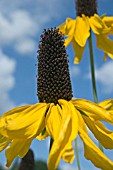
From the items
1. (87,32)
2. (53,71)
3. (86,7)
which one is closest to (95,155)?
(53,71)

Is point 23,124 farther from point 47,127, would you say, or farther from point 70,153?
point 70,153

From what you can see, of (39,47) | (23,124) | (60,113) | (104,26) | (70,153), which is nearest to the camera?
(70,153)

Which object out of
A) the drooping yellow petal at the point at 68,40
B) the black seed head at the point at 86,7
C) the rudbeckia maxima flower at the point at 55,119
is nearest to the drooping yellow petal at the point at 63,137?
the rudbeckia maxima flower at the point at 55,119

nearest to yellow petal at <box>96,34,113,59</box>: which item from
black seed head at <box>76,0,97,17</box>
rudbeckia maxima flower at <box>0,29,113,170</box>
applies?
black seed head at <box>76,0,97,17</box>

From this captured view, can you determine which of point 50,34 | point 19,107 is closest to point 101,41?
point 50,34

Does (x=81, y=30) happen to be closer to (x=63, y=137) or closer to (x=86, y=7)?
(x=86, y=7)

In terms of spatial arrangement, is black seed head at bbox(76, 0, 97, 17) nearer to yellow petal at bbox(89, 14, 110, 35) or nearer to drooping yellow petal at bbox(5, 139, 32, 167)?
yellow petal at bbox(89, 14, 110, 35)

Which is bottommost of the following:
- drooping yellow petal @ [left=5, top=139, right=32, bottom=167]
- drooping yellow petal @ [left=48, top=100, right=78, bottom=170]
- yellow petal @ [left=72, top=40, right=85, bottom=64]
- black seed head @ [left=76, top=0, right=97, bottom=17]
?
drooping yellow petal @ [left=5, top=139, right=32, bottom=167]
